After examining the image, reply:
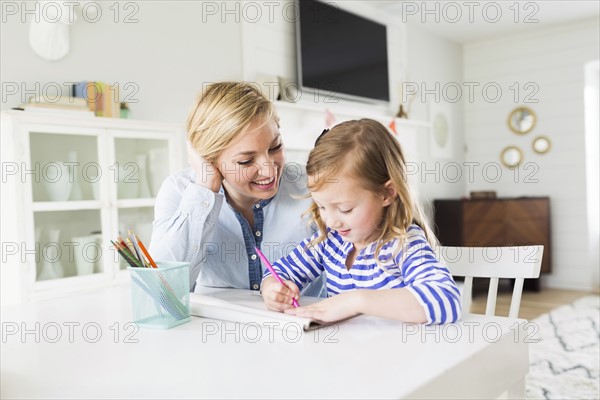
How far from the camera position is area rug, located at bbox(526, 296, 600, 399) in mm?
2518

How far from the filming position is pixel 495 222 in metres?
4.93

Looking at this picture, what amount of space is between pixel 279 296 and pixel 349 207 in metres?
0.21

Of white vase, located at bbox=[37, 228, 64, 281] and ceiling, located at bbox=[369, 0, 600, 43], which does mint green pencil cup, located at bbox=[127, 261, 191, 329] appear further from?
ceiling, located at bbox=[369, 0, 600, 43]

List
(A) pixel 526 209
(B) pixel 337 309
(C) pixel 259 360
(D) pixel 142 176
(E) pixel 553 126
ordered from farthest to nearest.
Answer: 1. (E) pixel 553 126
2. (A) pixel 526 209
3. (D) pixel 142 176
4. (B) pixel 337 309
5. (C) pixel 259 360

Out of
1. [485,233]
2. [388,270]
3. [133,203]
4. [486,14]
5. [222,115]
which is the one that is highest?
[486,14]

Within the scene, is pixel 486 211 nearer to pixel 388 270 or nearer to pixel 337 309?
pixel 388 270

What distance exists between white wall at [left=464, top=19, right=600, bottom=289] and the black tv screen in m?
1.56

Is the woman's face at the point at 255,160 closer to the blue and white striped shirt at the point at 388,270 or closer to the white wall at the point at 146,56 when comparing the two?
the blue and white striped shirt at the point at 388,270

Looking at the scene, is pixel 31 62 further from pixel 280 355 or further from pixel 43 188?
pixel 280 355

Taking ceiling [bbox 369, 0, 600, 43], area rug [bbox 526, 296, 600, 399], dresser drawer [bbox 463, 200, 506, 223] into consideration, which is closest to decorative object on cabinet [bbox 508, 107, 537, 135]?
ceiling [bbox 369, 0, 600, 43]

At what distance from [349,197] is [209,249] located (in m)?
0.45

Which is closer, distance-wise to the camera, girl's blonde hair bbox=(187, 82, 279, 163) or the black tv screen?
girl's blonde hair bbox=(187, 82, 279, 163)

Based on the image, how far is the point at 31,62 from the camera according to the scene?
252 cm

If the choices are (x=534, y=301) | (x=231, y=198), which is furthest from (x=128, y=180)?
(x=534, y=301)
